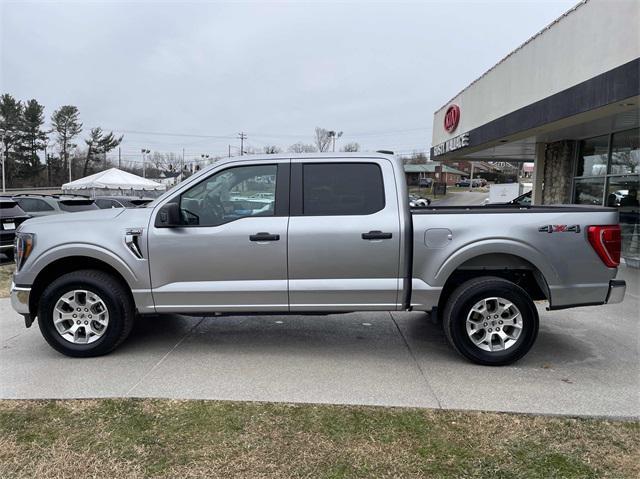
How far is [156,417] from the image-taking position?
3465mm

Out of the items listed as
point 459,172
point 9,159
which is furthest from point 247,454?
point 459,172

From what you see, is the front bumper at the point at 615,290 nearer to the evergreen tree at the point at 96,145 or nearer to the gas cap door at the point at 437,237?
the gas cap door at the point at 437,237

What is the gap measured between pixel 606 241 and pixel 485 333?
53.4 inches

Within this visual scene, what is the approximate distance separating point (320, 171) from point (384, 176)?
2.03ft

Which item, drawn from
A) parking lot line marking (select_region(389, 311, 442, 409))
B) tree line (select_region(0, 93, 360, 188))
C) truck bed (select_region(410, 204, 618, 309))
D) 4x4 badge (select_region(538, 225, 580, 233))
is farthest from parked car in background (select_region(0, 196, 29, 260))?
tree line (select_region(0, 93, 360, 188))

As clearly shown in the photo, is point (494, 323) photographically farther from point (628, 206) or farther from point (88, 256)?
point (628, 206)

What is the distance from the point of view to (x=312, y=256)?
444 cm

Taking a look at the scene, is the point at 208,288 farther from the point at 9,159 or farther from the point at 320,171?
the point at 9,159

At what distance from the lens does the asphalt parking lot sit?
3.83 metres

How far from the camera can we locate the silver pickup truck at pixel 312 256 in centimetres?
439

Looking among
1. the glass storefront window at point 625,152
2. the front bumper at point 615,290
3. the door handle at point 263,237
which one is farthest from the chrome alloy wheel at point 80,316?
the glass storefront window at point 625,152

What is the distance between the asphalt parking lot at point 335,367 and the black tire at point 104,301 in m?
0.12

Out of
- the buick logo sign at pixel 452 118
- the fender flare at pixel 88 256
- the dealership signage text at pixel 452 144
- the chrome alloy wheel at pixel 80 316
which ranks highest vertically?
the buick logo sign at pixel 452 118

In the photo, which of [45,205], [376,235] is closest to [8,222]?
[45,205]
